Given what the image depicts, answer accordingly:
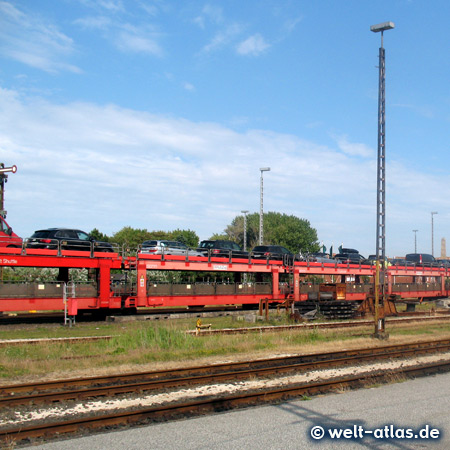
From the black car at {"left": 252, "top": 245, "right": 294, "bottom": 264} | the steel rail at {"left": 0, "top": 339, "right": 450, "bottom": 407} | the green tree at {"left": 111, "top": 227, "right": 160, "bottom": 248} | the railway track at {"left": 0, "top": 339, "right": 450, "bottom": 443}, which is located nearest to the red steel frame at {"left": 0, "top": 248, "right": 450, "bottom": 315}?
the black car at {"left": 252, "top": 245, "right": 294, "bottom": 264}

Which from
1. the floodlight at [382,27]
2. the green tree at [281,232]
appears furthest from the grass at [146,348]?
the green tree at [281,232]

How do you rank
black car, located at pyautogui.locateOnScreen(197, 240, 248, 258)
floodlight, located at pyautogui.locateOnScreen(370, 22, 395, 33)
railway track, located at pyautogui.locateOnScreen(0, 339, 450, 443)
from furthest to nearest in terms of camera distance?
black car, located at pyautogui.locateOnScreen(197, 240, 248, 258), floodlight, located at pyautogui.locateOnScreen(370, 22, 395, 33), railway track, located at pyautogui.locateOnScreen(0, 339, 450, 443)

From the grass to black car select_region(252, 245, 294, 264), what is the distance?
12913mm

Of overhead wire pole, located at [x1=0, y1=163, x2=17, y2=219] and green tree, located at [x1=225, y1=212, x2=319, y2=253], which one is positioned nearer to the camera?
overhead wire pole, located at [x1=0, y1=163, x2=17, y2=219]

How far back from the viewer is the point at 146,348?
16.2 m

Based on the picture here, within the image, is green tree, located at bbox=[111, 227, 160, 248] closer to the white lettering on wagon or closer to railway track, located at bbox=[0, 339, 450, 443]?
Answer: the white lettering on wagon

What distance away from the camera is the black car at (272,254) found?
116ft

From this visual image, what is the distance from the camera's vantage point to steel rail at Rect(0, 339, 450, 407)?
32.9 ft

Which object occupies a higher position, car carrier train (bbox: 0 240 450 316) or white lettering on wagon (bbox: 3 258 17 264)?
white lettering on wagon (bbox: 3 258 17 264)

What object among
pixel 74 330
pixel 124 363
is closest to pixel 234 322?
pixel 74 330

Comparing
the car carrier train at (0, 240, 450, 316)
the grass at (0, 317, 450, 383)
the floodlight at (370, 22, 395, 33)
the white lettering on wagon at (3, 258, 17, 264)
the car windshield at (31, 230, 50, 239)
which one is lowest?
the grass at (0, 317, 450, 383)

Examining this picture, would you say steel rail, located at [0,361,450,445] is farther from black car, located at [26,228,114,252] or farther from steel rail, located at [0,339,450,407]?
black car, located at [26,228,114,252]

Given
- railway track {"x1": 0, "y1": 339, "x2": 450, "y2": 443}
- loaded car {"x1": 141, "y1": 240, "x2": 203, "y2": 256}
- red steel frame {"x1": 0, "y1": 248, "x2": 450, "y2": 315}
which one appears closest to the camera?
railway track {"x1": 0, "y1": 339, "x2": 450, "y2": 443}

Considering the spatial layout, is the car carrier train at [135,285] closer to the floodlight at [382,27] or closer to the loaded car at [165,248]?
the loaded car at [165,248]
